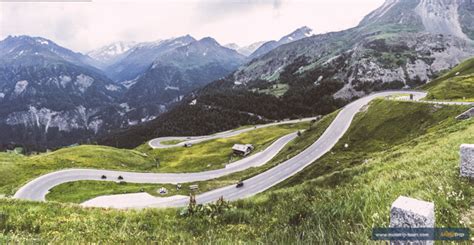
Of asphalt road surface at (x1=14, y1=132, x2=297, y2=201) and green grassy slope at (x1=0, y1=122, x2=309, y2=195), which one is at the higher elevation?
green grassy slope at (x1=0, y1=122, x2=309, y2=195)

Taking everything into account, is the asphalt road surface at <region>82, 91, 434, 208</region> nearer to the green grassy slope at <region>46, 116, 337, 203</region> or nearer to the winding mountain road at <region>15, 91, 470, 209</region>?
the winding mountain road at <region>15, 91, 470, 209</region>

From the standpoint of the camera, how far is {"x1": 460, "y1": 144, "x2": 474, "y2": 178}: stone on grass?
377 inches

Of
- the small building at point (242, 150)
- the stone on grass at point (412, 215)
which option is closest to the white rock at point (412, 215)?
the stone on grass at point (412, 215)

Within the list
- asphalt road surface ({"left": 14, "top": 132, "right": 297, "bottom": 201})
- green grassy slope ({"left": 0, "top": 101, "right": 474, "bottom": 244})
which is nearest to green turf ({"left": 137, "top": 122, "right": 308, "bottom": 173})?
asphalt road surface ({"left": 14, "top": 132, "right": 297, "bottom": 201})

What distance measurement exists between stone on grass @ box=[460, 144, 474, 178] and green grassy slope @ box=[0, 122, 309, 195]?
88930 millimetres

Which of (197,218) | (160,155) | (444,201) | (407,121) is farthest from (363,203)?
(160,155)

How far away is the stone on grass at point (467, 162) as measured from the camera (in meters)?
9.58

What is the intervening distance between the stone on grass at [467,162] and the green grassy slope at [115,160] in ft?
292

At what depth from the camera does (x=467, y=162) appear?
9.72 m

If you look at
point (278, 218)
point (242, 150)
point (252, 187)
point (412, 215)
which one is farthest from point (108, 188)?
point (412, 215)

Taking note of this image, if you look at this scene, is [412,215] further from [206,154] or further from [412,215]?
[206,154]

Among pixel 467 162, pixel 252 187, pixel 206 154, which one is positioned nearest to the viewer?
pixel 467 162

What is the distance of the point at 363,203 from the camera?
812cm

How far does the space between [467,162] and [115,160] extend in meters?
121
